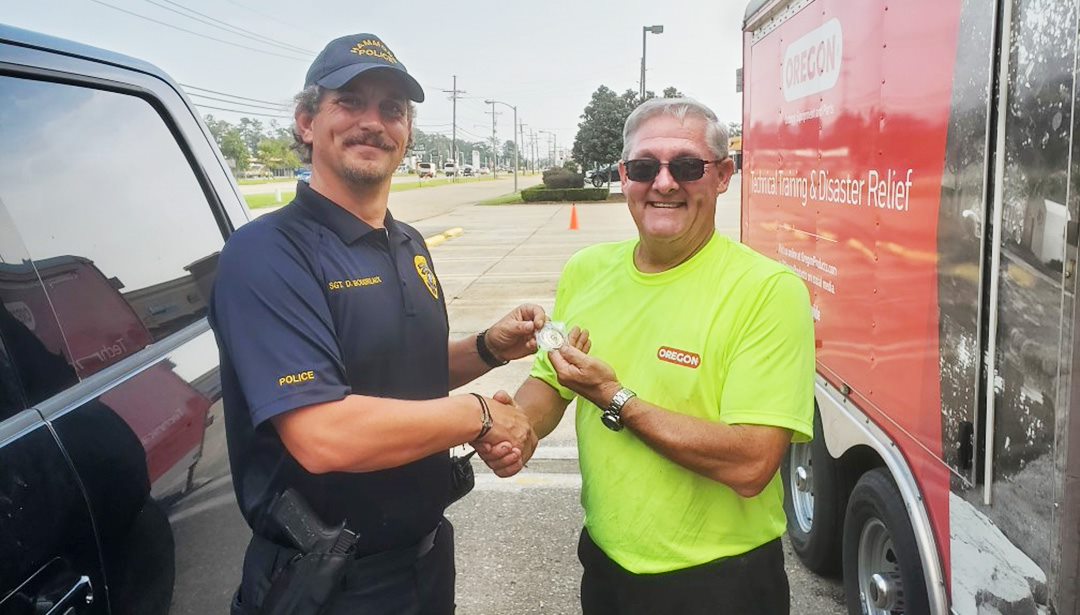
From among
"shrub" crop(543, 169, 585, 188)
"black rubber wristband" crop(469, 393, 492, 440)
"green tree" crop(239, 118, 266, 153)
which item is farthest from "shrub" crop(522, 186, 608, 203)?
"green tree" crop(239, 118, 266, 153)

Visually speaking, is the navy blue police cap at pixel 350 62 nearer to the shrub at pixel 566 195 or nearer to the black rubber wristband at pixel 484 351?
the black rubber wristband at pixel 484 351

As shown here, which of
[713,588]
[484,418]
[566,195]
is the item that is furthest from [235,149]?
[713,588]

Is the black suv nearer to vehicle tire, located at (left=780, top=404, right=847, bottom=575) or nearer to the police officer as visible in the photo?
the police officer

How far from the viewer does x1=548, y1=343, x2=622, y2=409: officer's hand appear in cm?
Answer: 186

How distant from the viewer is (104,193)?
1992mm

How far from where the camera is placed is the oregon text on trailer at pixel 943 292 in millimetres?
1521

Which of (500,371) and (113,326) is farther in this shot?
(500,371)

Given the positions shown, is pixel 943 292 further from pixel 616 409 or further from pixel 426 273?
pixel 426 273

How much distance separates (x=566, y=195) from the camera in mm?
36750

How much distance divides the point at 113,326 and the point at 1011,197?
201cm

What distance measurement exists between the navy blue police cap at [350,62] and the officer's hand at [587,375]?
0.80 m

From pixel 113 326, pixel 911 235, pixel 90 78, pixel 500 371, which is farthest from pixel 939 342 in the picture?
pixel 500 371

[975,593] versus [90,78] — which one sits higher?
[90,78]

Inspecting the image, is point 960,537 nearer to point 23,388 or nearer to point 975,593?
point 975,593
